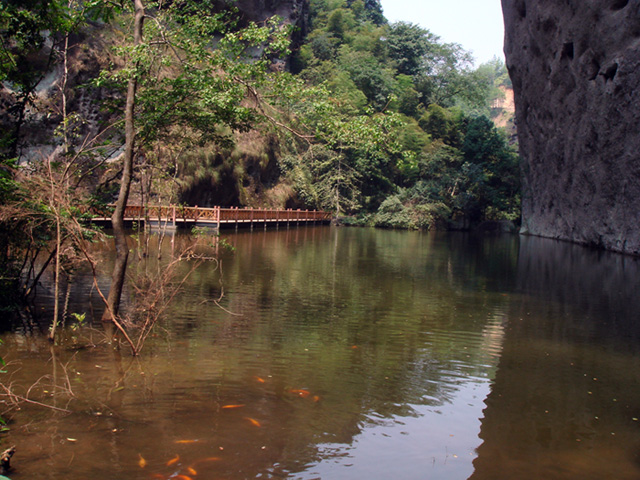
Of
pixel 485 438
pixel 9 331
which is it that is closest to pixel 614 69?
pixel 485 438

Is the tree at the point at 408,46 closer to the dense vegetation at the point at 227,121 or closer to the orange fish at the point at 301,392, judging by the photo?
the dense vegetation at the point at 227,121

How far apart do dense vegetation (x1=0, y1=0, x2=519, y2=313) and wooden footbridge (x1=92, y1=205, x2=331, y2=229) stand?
1.40 m

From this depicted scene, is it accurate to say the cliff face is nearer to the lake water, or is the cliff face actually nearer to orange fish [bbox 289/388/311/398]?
the lake water

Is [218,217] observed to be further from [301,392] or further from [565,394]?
[565,394]

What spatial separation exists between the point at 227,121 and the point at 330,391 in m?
4.67

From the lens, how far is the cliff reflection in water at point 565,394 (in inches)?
181

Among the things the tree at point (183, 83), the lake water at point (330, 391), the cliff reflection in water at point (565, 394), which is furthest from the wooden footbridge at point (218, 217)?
the cliff reflection in water at point (565, 394)

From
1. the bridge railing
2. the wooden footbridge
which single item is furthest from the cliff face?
the wooden footbridge

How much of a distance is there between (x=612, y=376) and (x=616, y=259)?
17.8 m

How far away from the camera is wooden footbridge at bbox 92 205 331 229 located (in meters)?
27.5

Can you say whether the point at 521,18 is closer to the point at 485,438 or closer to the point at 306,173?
the point at 306,173

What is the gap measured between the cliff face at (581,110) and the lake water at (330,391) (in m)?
13.3

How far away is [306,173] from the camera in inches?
1937

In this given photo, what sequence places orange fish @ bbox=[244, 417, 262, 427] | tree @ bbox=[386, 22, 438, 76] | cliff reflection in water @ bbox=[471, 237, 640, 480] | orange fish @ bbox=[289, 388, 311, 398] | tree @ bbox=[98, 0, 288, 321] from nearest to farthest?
cliff reflection in water @ bbox=[471, 237, 640, 480] < orange fish @ bbox=[244, 417, 262, 427] < orange fish @ bbox=[289, 388, 311, 398] < tree @ bbox=[98, 0, 288, 321] < tree @ bbox=[386, 22, 438, 76]
